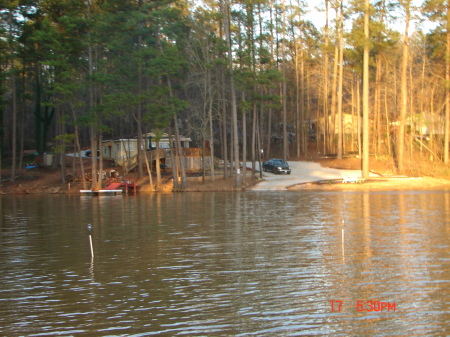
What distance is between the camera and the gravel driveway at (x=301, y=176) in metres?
46.5

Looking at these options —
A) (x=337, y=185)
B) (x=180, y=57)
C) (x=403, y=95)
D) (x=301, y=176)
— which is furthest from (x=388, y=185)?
(x=180, y=57)

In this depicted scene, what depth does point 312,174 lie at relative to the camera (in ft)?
173

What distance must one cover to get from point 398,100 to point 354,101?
635cm

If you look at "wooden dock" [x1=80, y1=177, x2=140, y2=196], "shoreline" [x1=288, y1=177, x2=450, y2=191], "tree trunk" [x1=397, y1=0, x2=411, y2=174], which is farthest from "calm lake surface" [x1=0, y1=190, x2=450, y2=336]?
"tree trunk" [x1=397, y1=0, x2=411, y2=174]

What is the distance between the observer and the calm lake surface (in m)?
9.28

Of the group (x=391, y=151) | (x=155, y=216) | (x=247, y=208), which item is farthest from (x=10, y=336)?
(x=391, y=151)

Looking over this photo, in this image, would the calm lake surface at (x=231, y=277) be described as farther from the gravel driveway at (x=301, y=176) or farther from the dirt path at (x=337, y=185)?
the gravel driveway at (x=301, y=176)
